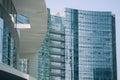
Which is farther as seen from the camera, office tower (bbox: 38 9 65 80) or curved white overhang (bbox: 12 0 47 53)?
office tower (bbox: 38 9 65 80)

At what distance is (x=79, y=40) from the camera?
117m

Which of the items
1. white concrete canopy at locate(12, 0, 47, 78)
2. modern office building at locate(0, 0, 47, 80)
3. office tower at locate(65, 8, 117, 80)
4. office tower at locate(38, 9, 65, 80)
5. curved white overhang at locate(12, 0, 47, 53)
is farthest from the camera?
office tower at locate(65, 8, 117, 80)

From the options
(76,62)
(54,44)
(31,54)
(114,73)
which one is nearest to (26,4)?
(31,54)

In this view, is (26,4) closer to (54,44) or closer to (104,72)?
(54,44)

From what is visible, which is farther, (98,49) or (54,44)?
(98,49)

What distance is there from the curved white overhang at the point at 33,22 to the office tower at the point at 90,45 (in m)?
69.7

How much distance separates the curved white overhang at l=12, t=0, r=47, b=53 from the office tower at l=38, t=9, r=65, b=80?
55862 millimetres

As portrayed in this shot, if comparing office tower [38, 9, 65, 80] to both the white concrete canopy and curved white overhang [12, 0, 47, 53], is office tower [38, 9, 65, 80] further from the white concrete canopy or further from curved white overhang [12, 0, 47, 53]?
curved white overhang [12, 0, 47, 53]

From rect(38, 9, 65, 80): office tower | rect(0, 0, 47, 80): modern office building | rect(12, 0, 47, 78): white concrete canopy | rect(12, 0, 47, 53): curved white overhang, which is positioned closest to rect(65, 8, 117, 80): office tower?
rect(38, 9, 65, 80): office tower

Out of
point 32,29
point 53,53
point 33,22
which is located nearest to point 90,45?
point 53,53

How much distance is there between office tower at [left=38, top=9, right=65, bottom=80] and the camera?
3866 inches

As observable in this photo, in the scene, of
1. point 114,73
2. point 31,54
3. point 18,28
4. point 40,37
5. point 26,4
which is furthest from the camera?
point 114,73

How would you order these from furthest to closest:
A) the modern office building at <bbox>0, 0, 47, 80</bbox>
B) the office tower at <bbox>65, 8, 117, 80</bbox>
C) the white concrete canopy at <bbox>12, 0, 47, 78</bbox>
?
the office tower at <bbox>65, 8, 117, 80</bbox>
the white concrete canopy at <bbox>12, 0, 47, 78</bbox>
the modern office building at <bbox>0, 0, 47, 80</bbox>

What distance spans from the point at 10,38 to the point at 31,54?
16.7 metres
